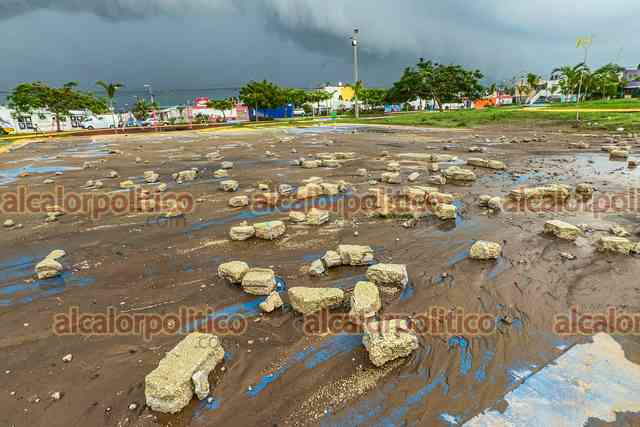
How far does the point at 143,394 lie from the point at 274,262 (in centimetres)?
248

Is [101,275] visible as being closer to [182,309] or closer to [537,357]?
[182,309]

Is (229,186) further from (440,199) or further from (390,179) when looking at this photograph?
(440,199)

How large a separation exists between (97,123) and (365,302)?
72.5m

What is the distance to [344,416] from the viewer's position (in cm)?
255

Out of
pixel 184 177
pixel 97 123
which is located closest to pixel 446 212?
pixel 184 177

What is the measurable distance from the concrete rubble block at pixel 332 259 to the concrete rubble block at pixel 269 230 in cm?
133

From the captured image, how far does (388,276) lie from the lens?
423cm

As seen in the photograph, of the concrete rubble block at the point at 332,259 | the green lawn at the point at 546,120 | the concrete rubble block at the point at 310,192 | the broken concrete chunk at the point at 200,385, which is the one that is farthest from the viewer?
the green lawn at the point at 546,120

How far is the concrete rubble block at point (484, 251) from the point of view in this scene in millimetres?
4855

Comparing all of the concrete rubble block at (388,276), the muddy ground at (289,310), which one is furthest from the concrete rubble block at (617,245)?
the concrete rubble block at (388,276)

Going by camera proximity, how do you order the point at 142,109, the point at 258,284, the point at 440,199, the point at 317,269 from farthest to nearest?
the point at 142,109
the point at 440,199
the point at 317,269
the point at 258,284

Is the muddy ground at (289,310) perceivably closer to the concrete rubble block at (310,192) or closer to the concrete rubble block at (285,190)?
the concrete rubble block at (310,192)

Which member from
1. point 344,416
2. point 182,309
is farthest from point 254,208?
point 344,416

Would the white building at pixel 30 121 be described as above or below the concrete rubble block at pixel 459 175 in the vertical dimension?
above
